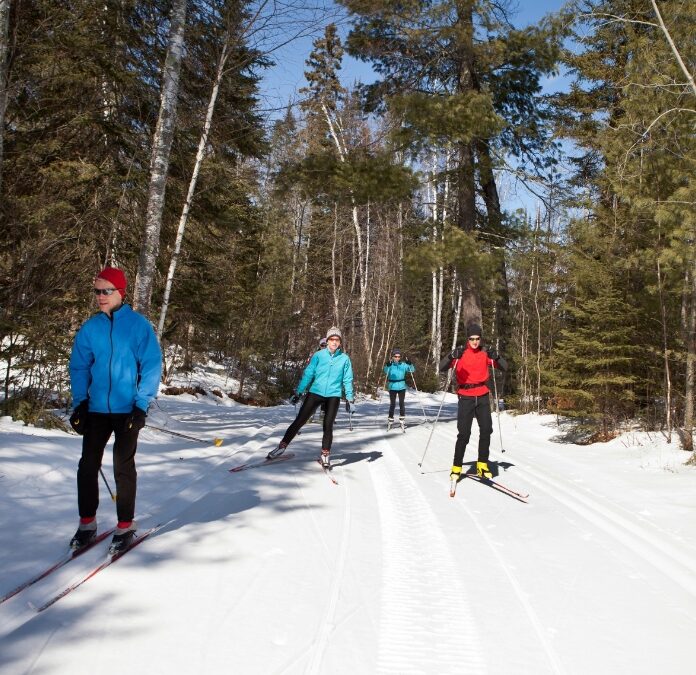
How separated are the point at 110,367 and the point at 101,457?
657mm

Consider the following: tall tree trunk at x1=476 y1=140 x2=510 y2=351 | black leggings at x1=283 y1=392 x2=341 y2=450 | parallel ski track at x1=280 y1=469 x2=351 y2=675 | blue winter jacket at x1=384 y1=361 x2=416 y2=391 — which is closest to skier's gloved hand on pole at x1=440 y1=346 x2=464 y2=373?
black leggings at x1=283 y1=392 x2=341 y2=450

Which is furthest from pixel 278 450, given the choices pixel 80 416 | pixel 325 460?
pixel 80 416

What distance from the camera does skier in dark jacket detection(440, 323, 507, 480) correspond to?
24.3 ft

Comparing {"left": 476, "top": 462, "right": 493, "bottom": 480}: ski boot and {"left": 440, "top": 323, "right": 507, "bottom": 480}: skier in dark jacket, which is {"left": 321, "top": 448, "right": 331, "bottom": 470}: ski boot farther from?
{"left": 476, "top": 462, "right": 493, "bottom": 480}: ski boot

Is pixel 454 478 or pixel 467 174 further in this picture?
pixel 467 174

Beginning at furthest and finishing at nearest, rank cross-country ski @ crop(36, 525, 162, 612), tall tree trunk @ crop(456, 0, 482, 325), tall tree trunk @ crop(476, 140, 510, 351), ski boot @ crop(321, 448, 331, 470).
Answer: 1. tall tree trunk @ crop(476, 140, 510, 351)
2. tall tree trunk @ crop(456, 0, 482, 325)
3. ski boot @ crop(321, 448, 331, 470)
4. cross-country ski @ crop(36, 525, 162, 612)

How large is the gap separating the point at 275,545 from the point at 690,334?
27.5 ft

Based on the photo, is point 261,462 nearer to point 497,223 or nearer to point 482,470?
point 482,470

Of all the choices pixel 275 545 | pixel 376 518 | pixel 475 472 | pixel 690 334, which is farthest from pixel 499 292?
pixel 275 545

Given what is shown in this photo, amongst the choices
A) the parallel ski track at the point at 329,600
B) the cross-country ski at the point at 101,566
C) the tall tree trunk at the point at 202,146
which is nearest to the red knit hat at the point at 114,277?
the cross-country ski at the point at 101,566

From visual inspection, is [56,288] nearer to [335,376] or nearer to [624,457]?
[335,376]

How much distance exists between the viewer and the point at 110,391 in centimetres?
386

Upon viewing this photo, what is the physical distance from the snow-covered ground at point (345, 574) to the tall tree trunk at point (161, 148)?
3.55 meters

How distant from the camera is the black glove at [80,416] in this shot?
12.6ft
